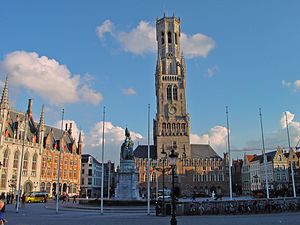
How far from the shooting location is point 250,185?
4107 inches

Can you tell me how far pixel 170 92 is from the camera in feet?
355

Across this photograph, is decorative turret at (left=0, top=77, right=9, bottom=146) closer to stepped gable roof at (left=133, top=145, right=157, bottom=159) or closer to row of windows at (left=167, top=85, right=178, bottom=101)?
stepped gable roof at (left=133, top=145, right=157, bottom=159)

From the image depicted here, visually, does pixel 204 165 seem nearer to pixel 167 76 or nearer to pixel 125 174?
pixel 167 76

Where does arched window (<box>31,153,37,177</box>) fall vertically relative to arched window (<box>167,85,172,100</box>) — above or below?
below

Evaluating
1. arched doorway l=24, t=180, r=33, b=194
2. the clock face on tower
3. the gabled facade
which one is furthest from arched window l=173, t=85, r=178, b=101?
arched doorway l=24, t=180, r=33, b=194

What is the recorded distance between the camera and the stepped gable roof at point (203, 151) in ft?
354

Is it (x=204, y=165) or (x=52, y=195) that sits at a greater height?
(x=204, y=165)

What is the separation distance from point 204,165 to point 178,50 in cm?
4386

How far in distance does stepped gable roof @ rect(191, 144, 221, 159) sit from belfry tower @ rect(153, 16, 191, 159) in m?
7.34

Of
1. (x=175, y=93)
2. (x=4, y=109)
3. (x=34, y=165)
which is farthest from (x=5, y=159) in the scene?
(x=175, y=93)

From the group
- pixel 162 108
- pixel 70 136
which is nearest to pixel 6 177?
pixel 70 136

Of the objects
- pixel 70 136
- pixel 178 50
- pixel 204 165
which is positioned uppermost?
pixel 178 50

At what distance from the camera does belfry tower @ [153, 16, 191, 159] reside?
102 meters

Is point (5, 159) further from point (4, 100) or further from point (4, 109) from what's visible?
point (4, 100)
